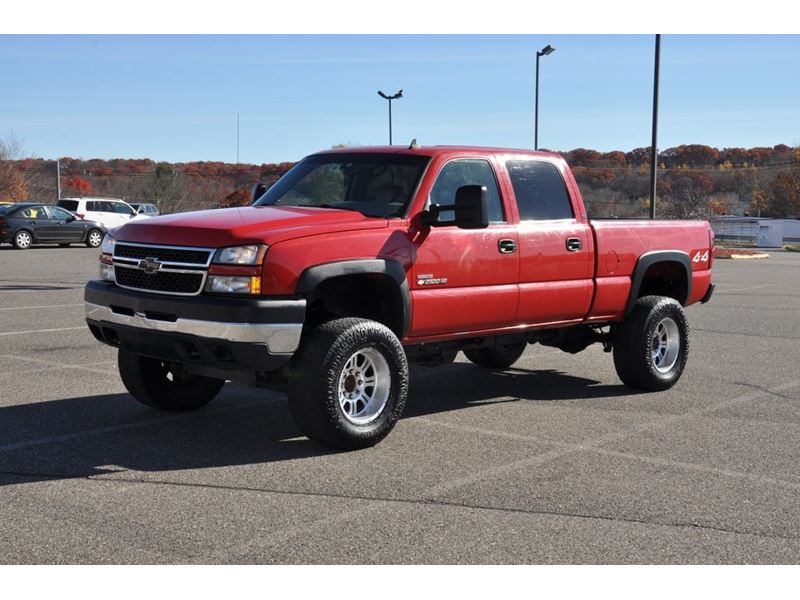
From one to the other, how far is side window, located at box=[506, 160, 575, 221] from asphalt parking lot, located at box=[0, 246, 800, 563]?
161 cm

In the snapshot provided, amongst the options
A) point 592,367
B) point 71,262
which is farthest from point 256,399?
point 71,262

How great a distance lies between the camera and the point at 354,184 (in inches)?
304

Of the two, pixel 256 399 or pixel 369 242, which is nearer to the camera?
pixel 369 242

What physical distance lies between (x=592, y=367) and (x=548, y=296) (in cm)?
262

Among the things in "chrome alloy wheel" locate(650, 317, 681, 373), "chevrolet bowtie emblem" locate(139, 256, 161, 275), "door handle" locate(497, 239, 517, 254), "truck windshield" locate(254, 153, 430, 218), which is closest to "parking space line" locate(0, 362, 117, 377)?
"truck windshield" locate(254, 153, 430, 218)

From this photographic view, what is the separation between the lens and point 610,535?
4.96 metres

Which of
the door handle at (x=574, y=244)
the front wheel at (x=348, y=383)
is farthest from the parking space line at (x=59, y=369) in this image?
the door handle at (x=574, y=244)

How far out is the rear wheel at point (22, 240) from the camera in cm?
3206

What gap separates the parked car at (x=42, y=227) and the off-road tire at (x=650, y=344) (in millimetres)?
26929

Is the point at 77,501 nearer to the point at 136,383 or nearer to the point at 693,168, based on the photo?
the point at 136,383

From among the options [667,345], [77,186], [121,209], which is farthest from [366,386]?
[77,186]

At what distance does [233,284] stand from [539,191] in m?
3.05

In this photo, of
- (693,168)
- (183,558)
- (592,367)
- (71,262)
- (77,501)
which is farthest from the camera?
(693,168)

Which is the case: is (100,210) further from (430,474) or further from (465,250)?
(430,474)
